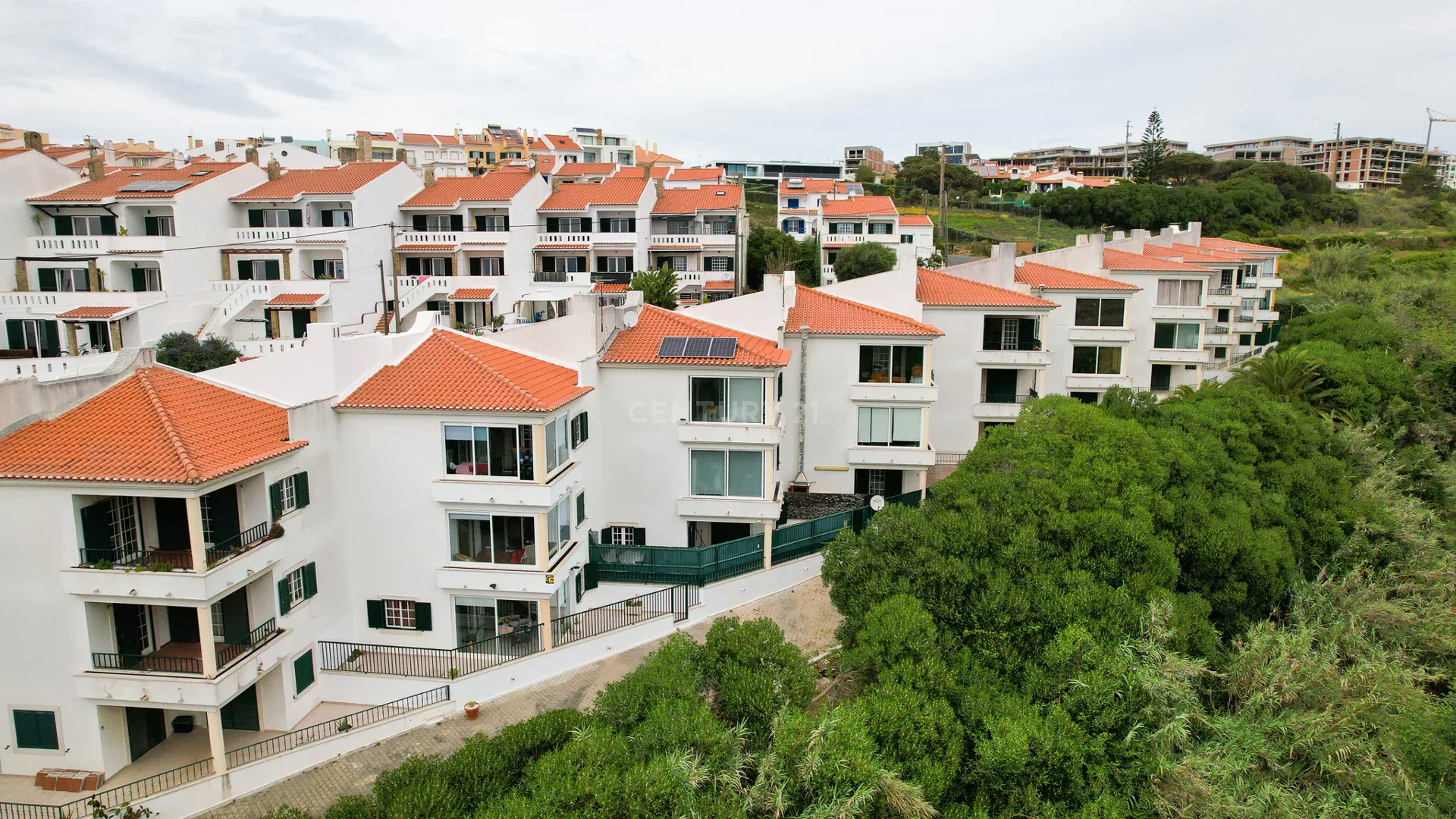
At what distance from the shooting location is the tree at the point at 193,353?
39906 millimetres

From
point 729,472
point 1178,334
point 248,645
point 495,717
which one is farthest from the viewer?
point 1178,334

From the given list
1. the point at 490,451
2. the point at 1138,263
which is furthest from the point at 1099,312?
the point at 490,451

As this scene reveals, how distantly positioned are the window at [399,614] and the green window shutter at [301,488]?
3.72 m

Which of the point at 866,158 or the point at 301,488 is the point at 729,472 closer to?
the point at 301,488

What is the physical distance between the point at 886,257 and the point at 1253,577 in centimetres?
4166

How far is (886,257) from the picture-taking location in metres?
64.0

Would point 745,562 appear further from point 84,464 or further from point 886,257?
point 886,257

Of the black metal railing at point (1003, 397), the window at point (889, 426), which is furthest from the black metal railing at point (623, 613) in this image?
the black metal railing at point (1003, 397)

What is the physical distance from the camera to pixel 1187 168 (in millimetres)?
118750

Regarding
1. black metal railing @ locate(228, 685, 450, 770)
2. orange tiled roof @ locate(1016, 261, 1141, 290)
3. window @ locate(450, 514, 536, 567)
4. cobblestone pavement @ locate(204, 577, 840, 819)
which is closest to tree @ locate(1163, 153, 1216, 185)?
orange tiled roof @ locate(1016, 261, 1141, 290)

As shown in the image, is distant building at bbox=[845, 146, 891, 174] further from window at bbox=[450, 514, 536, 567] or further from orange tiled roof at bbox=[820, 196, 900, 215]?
window at bbox=[450, 514, 536, 567]

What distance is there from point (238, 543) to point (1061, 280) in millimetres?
34191

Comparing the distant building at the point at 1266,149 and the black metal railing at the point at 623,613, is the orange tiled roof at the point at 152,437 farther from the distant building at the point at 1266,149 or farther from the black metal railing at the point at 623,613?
the distant building at the point at 1266,149

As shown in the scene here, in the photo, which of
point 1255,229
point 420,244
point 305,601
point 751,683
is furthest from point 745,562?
point 1255,229
